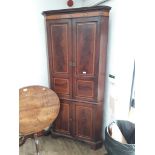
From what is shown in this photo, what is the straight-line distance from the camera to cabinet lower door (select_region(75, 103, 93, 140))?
2.49m

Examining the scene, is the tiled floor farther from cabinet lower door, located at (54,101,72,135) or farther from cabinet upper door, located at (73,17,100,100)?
cabinet upper door, located at (73,17,100,100)

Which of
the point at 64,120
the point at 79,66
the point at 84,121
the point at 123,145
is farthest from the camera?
the point at 64,120

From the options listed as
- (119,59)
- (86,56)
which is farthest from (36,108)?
(119,59)

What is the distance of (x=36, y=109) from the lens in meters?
2.29

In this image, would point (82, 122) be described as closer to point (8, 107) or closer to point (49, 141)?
point (49, 141)

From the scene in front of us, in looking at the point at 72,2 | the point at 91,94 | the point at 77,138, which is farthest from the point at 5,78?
the point at 72,2

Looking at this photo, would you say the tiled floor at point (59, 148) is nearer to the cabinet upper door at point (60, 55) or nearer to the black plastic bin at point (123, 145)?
the black plastic bin at point (123, 145)

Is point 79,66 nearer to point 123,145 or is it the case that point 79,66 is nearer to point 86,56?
point 86,56

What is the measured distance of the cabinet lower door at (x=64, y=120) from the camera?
2621mm

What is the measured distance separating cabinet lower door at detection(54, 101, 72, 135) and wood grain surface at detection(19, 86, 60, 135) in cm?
20

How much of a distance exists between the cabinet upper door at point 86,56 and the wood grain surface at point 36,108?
0.39 m

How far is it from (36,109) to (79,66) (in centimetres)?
85

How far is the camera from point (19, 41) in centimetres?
259

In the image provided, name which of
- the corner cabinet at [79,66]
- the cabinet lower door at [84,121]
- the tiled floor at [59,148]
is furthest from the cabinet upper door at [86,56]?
the tiled floor at [59,148]
